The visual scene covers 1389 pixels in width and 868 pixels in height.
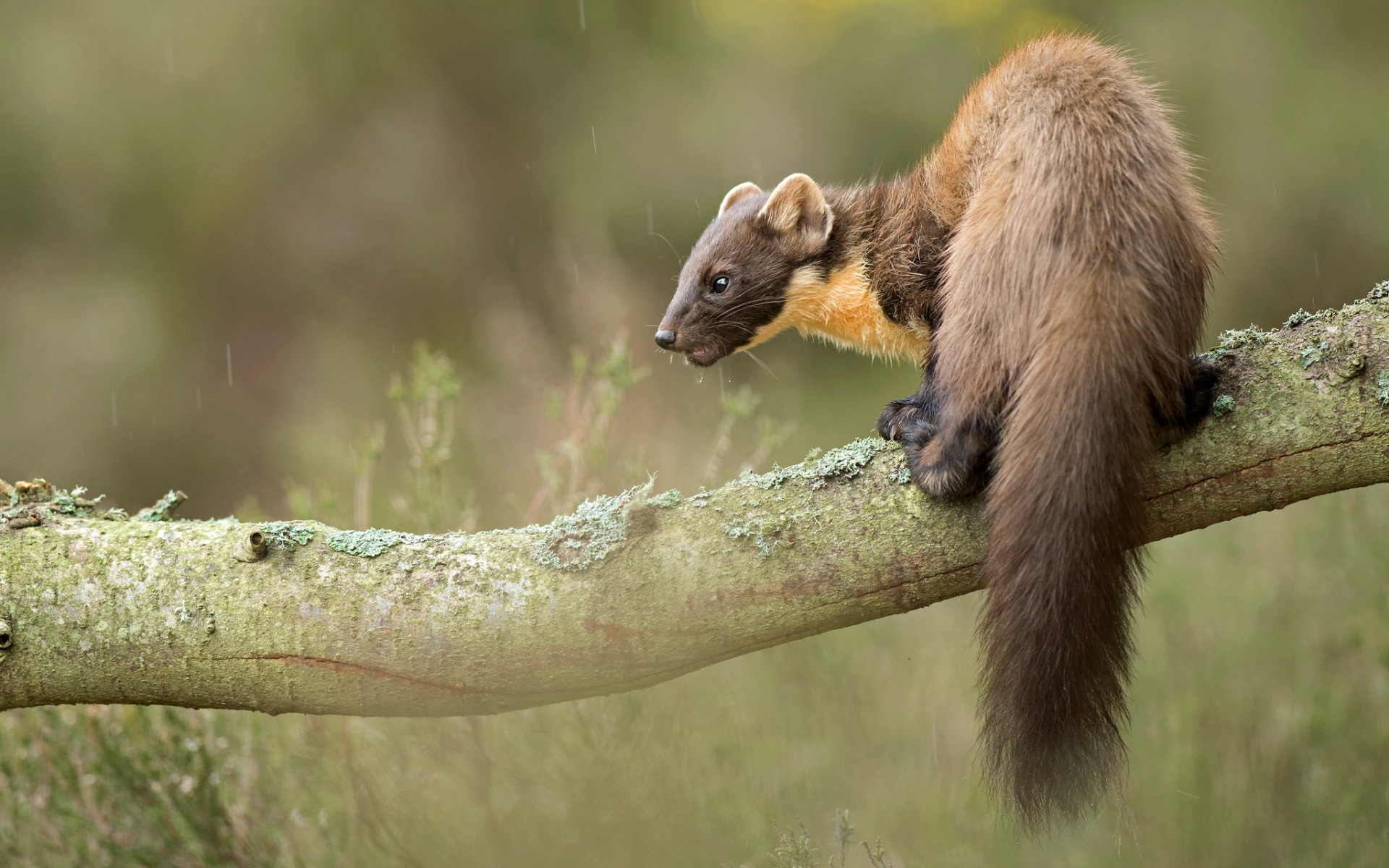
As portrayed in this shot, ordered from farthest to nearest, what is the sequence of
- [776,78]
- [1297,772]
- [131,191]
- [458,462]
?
[131,191] < [776,78] < [458,462] < [1297,772]

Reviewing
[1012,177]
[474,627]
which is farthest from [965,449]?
[474,627]

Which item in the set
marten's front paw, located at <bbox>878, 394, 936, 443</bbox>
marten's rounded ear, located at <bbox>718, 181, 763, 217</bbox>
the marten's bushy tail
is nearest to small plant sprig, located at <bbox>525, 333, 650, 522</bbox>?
marten's rounded ear, located at <bbox>718, 181, 763, 217</bbox>

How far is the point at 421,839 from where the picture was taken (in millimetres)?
3520

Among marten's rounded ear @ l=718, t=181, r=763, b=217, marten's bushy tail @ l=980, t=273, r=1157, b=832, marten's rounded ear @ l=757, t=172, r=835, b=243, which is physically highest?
marten's rounded ear @ l=718, t=181, r=763, b=217

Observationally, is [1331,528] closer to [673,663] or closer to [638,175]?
[673,663]

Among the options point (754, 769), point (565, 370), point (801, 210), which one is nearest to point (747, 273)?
point (801, 210)

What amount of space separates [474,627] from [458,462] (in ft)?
11.3

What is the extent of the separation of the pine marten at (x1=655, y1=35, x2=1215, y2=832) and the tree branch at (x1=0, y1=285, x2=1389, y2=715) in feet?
0.46

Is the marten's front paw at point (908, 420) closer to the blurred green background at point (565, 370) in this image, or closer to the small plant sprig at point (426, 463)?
the blurred green background at point (565, 370)

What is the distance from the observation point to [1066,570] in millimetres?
1968

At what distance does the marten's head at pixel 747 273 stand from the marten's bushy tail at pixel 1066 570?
1532 millimetres

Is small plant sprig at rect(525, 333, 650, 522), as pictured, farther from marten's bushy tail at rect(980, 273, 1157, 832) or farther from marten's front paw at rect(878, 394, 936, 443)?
marten's bushy tail at rect(980, 273, 1157, 832)

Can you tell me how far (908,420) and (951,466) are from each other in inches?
10.8

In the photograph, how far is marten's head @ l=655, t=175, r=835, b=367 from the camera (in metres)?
3.52
